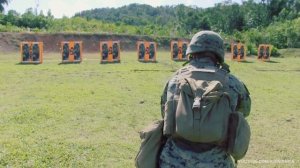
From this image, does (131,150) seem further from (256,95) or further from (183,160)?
(256,95)

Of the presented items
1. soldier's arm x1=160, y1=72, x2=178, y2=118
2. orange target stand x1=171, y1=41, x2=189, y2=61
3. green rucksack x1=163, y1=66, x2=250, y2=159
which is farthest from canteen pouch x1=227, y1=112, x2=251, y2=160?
orange target stand x1=171, y1=41, x2=189, y2=61

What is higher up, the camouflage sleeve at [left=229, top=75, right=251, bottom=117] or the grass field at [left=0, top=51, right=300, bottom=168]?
the camouflage sleeve at [left=229, top=75, right=251, bottom=117]

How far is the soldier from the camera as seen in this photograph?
3.01 metres

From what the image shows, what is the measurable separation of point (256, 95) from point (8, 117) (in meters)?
6.17

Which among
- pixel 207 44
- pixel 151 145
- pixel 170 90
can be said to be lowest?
pixel 151 145

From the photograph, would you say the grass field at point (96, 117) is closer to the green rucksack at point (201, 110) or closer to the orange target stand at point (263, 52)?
the green rucksack at point (201, 110)

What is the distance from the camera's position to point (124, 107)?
9.38 meters

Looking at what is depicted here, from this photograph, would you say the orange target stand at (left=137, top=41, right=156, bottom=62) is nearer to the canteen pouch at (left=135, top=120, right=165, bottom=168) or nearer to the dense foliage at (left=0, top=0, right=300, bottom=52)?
the dense foliage at (left=0, top=0, right=300, bottom=52)

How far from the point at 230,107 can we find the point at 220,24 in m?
47.5

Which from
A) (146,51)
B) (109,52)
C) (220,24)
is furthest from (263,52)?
(220,24)

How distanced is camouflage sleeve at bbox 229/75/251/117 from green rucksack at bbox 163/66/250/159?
6 centimetres

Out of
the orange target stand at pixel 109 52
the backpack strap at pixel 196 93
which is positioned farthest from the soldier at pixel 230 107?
the orange target stand at pixel 109 52

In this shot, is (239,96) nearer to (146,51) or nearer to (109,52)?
(109,52)

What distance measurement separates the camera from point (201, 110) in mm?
2875
